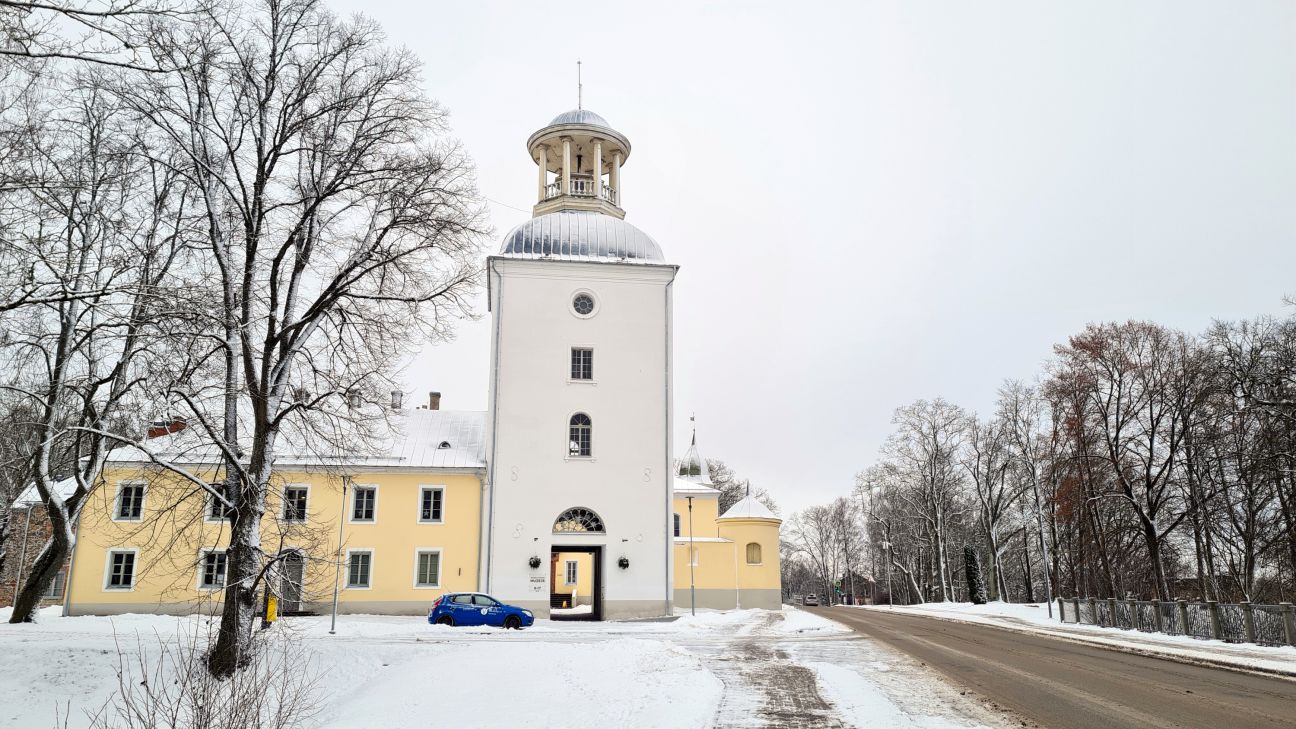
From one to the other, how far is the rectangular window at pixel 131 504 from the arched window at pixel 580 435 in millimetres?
15125

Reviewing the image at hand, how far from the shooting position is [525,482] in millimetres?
30484

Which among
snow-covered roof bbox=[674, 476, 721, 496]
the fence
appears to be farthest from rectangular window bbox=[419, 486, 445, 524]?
the fence

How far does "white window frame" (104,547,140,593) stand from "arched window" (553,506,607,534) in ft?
46.6

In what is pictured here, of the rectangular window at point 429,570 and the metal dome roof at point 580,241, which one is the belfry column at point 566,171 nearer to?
the metal dome roof at point 580,241

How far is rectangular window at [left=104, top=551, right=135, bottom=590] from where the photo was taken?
29500 mm

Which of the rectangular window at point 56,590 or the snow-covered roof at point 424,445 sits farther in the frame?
the rectangular window at point 56,590

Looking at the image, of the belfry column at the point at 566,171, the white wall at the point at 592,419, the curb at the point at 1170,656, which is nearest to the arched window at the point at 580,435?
the white wall at the point at 592,419

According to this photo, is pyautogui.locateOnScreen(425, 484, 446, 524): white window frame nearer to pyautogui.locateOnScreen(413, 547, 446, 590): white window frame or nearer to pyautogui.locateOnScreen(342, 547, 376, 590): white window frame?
pyautogui.locateOnScreen(413, 547, 446, 590): white window frame

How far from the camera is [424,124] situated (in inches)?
593

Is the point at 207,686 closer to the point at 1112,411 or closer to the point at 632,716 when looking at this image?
the point at 632,716

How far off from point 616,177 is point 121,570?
23.4 metres

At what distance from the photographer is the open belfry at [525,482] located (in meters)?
29.6

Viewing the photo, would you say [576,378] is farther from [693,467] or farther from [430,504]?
[693,467]

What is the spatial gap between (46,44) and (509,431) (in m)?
24.1
